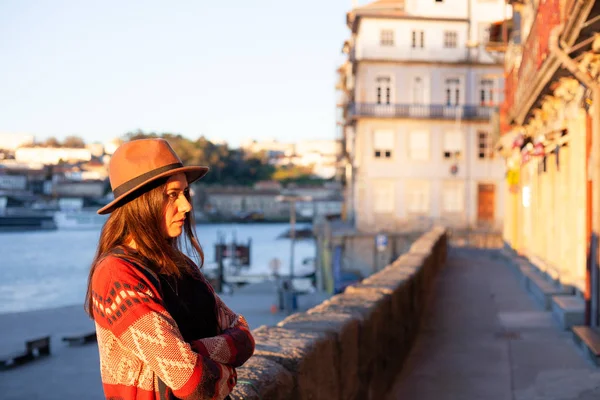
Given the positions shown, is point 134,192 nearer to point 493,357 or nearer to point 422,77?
point 493,357

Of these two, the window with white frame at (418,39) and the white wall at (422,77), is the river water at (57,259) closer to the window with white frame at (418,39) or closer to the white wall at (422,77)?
the white wall at (422,77)

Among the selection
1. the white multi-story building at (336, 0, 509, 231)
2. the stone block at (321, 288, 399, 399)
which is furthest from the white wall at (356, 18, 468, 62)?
the stone block at (321, 288, 399, 399)

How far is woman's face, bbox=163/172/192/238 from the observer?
2529 mm

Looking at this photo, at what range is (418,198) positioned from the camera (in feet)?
137

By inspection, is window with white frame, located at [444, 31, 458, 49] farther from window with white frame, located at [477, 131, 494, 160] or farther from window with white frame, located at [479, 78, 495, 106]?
window with white frame, located at [477, 131, 494, 160]

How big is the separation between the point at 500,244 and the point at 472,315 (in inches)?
898

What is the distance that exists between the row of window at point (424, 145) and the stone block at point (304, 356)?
37342 millimetres

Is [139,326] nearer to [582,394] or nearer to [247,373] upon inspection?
[247,373]

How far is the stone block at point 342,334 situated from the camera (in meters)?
4.66

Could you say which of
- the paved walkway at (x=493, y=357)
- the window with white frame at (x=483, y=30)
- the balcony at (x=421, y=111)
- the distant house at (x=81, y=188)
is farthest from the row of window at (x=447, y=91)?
the distant house at (x=81, y=188)

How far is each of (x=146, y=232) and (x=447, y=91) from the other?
134ft

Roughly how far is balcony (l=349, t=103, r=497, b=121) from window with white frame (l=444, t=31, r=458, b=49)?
3.26 m

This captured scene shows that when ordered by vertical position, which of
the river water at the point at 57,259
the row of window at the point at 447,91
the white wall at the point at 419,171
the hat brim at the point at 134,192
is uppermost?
the row of window at the point at 447,91

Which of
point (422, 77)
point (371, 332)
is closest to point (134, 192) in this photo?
point (371, 332)
